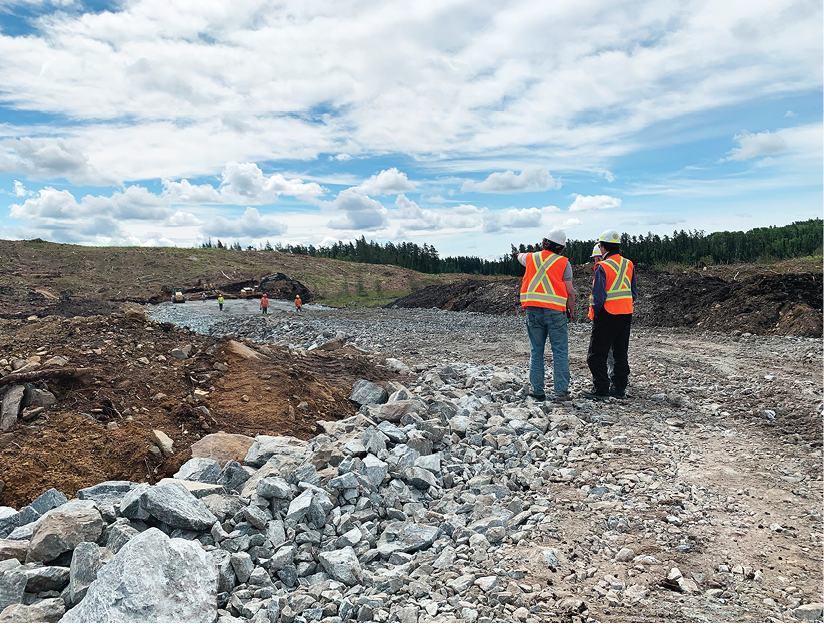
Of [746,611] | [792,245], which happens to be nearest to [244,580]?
[746,611]

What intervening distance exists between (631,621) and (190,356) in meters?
7.71

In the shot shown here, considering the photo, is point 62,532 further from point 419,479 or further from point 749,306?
point 749,306

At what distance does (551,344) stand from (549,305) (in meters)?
0.56

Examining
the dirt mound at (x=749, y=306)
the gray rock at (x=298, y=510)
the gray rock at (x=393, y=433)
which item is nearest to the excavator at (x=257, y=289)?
the dirt mound at (x=749, y=306)

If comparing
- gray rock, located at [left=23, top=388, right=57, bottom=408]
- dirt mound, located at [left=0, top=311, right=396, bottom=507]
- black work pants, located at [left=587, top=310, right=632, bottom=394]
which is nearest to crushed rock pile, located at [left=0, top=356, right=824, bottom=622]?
dirt mound, located at [left=0, top=311, right=396, bottom=507]

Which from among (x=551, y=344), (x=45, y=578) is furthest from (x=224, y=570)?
(x=551, y=344)

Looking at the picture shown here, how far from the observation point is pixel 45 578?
10.2 feet

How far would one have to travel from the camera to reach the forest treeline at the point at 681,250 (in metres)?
54.4

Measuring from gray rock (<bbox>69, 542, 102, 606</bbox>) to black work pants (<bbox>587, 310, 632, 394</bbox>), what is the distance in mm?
6063

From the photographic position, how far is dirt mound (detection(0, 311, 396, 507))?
193 inches

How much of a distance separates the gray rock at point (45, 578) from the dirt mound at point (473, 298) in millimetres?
26359

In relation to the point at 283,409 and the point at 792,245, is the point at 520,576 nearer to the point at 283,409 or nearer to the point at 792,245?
the point at 283,409

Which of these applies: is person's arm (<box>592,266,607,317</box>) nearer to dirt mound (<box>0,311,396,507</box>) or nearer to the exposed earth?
the exposed earth

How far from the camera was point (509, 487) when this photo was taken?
4.70 meters
